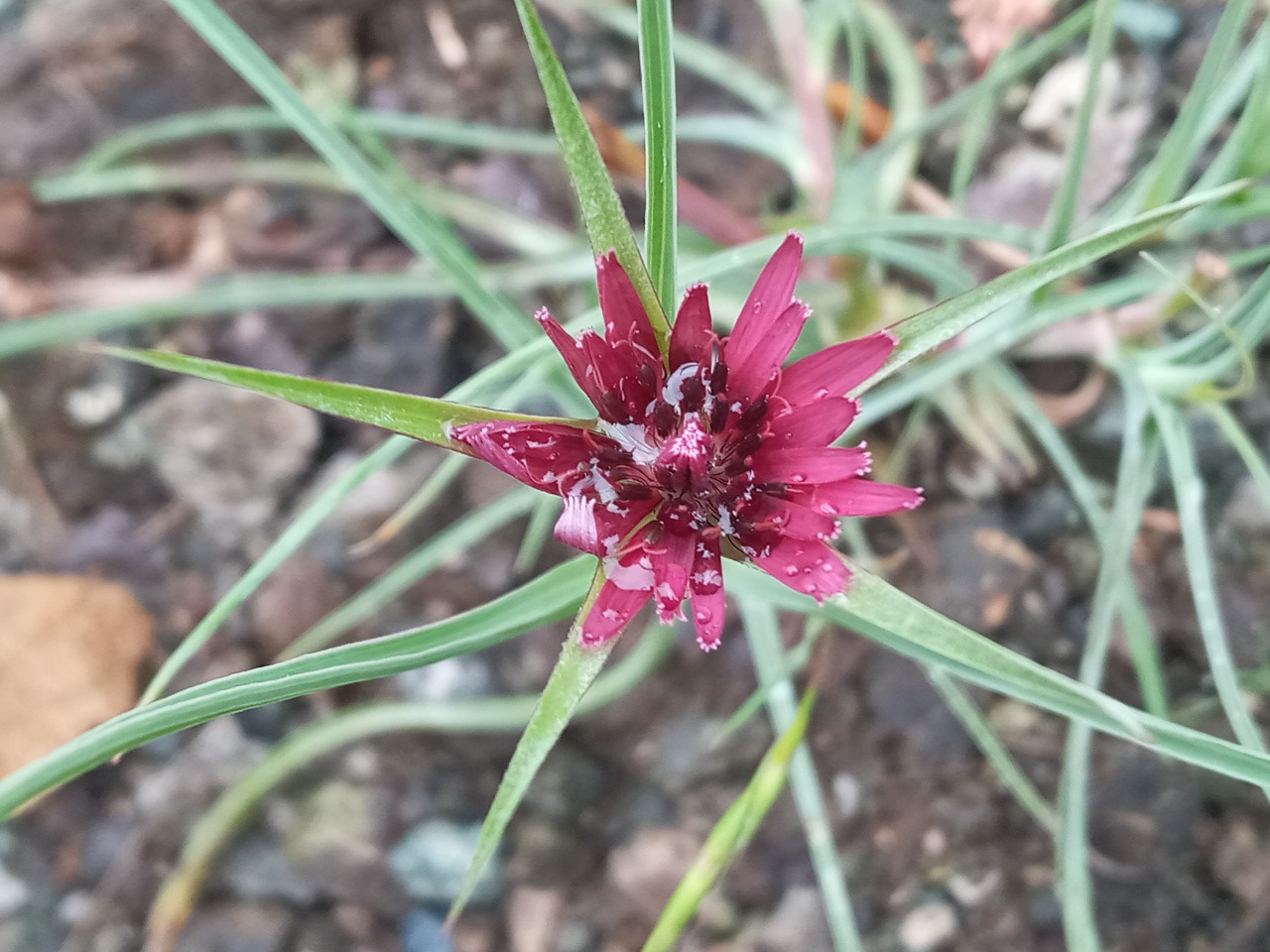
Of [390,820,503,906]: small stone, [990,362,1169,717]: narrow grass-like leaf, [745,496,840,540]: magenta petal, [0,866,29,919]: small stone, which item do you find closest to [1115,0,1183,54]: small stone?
[990,362,1169,717]: narrow grass-like leaf

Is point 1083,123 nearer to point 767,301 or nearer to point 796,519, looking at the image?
point 767,301

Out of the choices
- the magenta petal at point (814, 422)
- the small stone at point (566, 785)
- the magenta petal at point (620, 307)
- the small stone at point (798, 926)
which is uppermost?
the magenta petal at point (620, 307)

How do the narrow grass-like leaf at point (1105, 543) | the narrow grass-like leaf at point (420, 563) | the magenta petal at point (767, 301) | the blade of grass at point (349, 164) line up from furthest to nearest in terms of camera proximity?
1. the narrow grass-like leaf at point (420, 563)
2. the narrow grass-like leaf at point (1105, 543)
3. the blade of grass at point (349, 164)
4. the magenta petal at point (767, 301)

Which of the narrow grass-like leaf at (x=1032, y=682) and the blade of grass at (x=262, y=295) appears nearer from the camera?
the narrow grass-like leaf at (x=1032, y=682)

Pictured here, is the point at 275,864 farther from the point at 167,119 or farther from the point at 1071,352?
the point at 1071,352

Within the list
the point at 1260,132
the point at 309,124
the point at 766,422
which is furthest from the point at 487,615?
the point at 1260,132

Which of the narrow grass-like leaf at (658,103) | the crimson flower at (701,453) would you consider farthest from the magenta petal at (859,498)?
the narrow grass-like leaf at (658,103)

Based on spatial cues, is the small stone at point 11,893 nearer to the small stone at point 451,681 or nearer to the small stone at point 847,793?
the small stone at point 451,681
